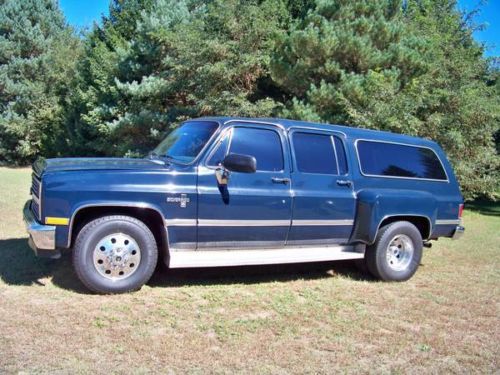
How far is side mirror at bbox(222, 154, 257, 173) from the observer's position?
204 inches

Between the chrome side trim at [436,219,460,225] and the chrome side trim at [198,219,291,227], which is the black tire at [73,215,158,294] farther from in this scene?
the chrome side trim at [436,219,460,225]

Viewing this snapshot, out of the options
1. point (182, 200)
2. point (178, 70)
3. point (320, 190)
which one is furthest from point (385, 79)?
point (182, 200)

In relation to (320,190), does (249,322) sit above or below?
below

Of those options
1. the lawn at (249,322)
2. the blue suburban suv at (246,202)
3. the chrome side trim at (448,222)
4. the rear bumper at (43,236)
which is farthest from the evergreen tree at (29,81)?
the chrome side trim at (448,222)

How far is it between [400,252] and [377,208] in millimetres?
912

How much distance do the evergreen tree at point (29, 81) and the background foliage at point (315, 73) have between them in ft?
37.8

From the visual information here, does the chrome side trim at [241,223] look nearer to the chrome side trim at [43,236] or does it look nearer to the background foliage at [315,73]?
the chrome side trim at [43,236]

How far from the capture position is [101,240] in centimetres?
507

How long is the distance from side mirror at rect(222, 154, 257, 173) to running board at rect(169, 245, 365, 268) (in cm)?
99

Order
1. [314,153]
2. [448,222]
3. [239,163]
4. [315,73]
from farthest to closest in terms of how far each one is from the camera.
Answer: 1. [315,73]
2. [448,222]
3. [314,153]
4. [239,163]

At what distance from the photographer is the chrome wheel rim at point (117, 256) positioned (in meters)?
5.09

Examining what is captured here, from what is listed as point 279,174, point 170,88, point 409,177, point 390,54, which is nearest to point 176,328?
point 279,174

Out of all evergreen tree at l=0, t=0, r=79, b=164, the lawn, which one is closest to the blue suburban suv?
the lawn

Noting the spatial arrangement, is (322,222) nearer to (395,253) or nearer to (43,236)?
(395,253)
